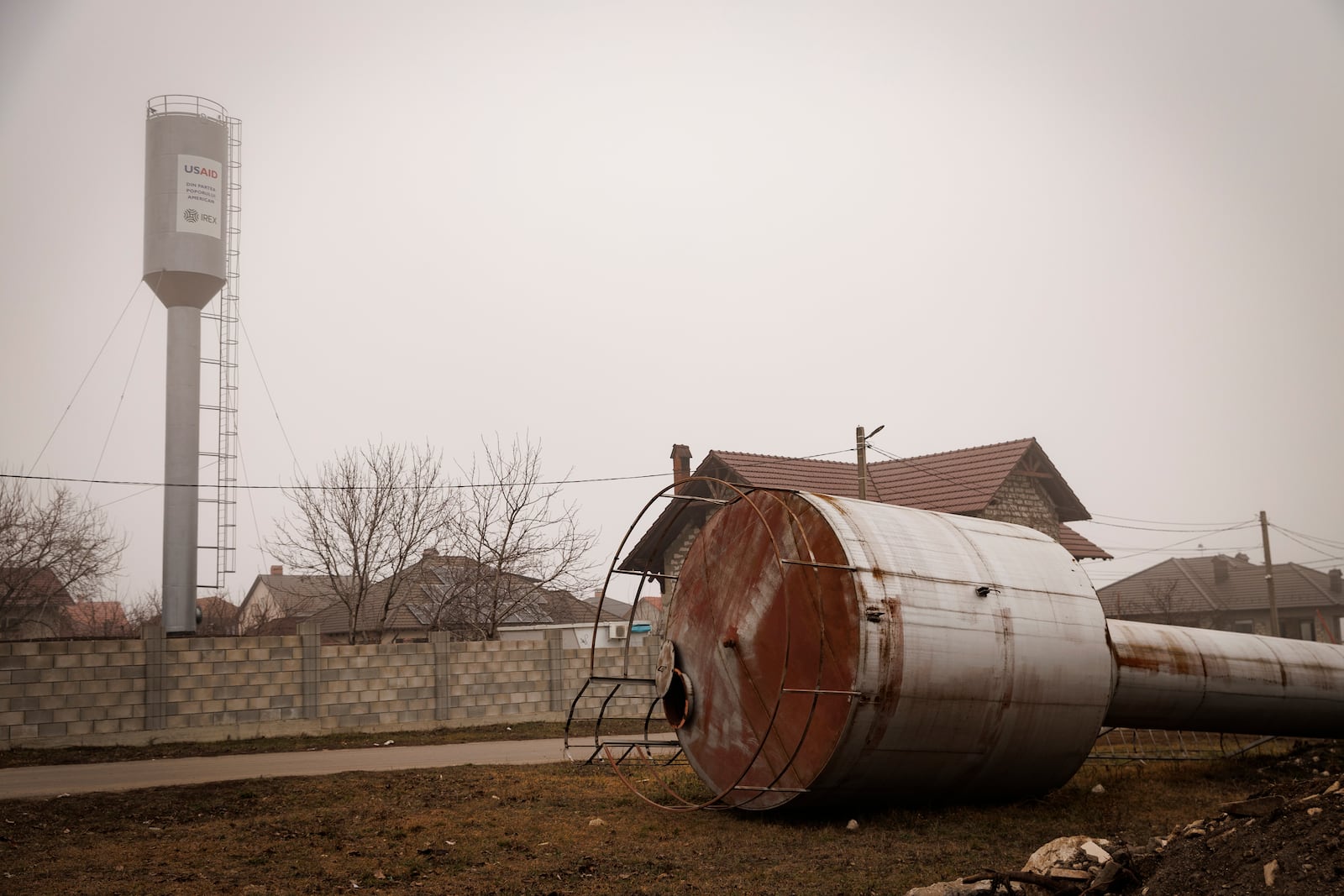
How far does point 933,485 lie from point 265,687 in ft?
53.6

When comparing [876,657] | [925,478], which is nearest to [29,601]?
[925,478]

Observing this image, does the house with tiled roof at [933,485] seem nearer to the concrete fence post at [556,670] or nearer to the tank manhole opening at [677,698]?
the concrete fence post at [556,670]

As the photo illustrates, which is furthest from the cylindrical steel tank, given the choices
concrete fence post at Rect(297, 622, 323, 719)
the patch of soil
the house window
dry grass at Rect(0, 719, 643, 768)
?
the house window

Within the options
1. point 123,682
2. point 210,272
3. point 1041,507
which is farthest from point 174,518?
point 1041,507

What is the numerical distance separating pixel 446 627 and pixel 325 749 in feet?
63.4

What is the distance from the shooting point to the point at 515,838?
9227 millimetres

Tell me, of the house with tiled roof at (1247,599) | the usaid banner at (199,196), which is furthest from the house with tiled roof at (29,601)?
the house with tiled roof at (1247,599)

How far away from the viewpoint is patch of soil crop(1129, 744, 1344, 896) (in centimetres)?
552

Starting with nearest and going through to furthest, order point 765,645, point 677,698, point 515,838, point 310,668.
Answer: point 515,838, point 765,645, point 677,698, point 310,668

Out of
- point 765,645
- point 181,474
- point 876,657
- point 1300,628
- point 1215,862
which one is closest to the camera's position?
point 1215,862

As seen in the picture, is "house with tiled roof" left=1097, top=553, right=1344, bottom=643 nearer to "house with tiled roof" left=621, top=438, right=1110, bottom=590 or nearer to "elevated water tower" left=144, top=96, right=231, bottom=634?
"house with tiled roof" left=621, top=438, right=1110, bottom=590

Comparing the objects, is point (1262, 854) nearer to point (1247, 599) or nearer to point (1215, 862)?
point (1215, 862)

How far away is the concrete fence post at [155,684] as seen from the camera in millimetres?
17734

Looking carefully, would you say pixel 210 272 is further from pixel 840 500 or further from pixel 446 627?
pixel 840 500
